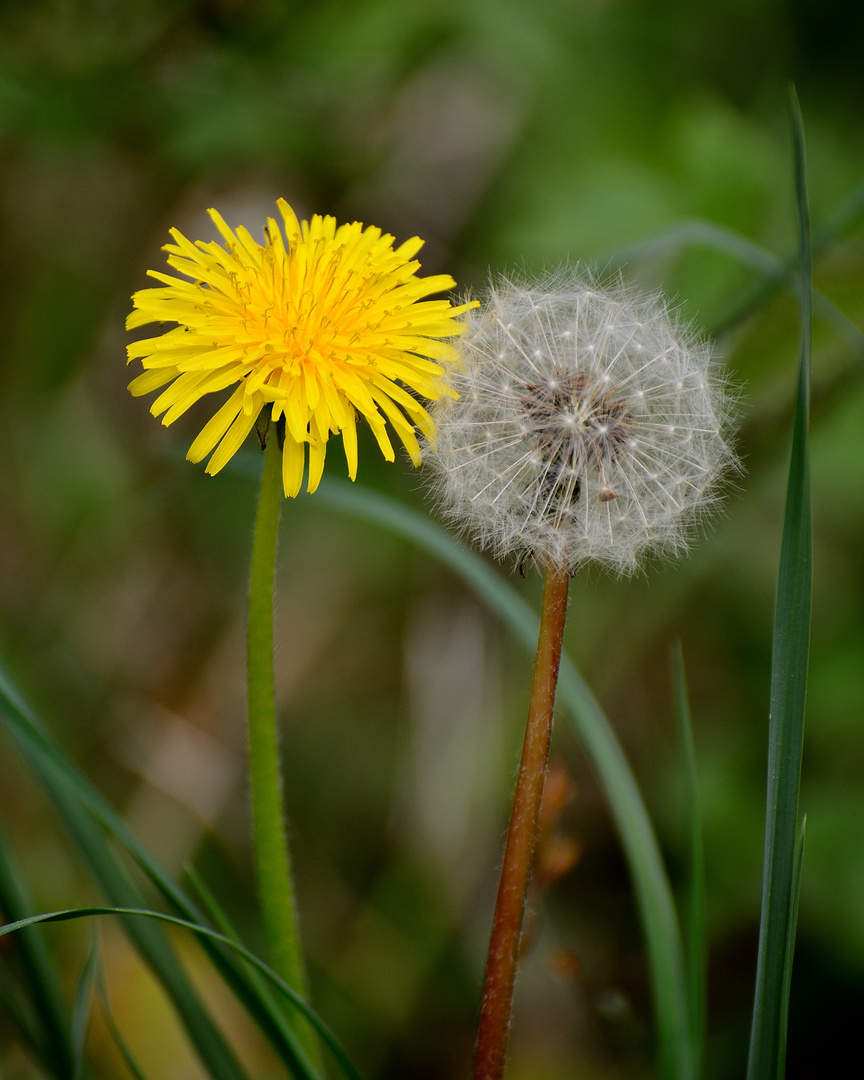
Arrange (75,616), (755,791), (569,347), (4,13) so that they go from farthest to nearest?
(75,616) → (4,13) → (755,791) → (569,347)

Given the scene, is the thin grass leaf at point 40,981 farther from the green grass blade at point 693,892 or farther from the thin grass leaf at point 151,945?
the green grass blade at point 693,892

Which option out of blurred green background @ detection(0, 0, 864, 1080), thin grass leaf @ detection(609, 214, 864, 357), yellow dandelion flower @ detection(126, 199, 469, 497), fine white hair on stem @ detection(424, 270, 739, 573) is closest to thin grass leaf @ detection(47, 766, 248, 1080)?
yellow dandelion flower @ detection(126, 199, 469, 497)

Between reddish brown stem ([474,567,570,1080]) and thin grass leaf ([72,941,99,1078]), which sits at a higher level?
reddish brown stem ([474,567,570,1080])

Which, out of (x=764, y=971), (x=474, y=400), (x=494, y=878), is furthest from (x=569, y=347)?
(x=494, y=878)

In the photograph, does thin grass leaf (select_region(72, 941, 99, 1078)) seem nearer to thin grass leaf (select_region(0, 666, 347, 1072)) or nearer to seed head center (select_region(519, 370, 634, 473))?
thin grass leaf (select_region(0, 666, 347, 1072))

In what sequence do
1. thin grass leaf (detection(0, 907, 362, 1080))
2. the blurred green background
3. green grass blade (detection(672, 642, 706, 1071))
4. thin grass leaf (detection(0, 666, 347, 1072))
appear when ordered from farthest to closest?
the blurred green background
green grass blade (detection(672, 642, 706, 1071))
thin grass leaf (detection(0, 666, 347, 1072))
thin grass leaf (detection(0, 907, 362, 1080))

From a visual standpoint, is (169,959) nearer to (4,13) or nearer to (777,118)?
(4,13)

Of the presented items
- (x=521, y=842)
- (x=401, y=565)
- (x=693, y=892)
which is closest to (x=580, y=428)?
(x=521, y=842)
